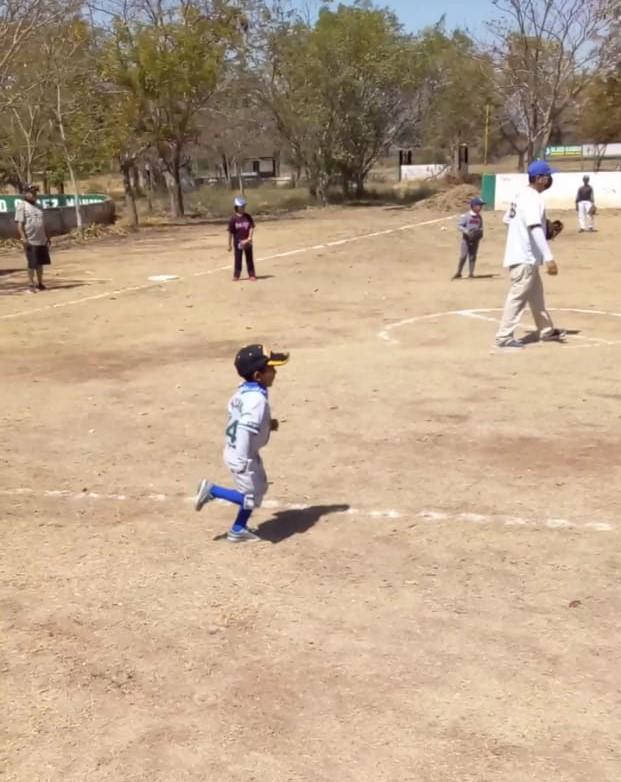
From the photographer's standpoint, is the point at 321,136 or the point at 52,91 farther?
the point at 321,136

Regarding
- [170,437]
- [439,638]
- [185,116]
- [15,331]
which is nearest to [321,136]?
[185,116]

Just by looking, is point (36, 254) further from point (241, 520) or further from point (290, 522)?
point (241, 520)

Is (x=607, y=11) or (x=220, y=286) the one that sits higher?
(x=607, y=11)

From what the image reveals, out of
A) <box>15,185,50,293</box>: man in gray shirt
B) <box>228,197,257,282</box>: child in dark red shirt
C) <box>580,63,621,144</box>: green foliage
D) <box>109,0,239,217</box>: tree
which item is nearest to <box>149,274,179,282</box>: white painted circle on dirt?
<box>228,197,257,282</box>: child in dark red shirt

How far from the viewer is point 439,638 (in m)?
4.19

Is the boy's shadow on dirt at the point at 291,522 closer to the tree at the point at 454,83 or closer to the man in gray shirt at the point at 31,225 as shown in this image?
the man in gray shirt at the point at 31,225

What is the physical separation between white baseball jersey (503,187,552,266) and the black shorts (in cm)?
943

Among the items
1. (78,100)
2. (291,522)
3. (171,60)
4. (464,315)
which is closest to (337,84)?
(171,60)

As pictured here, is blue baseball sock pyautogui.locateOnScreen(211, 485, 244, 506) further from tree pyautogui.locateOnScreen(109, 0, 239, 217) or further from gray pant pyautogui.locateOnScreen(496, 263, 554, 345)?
tree pyautogui.locateOnScreen(109, 0, 239, 217)

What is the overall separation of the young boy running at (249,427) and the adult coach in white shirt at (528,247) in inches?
212

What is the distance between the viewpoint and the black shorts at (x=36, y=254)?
1633 centimetres

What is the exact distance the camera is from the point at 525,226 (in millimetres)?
9938

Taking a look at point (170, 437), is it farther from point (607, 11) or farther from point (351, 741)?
point (607, 11)

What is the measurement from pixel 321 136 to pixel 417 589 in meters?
43.5
